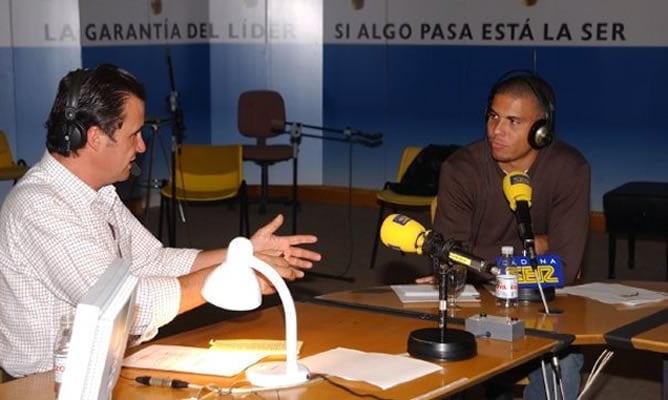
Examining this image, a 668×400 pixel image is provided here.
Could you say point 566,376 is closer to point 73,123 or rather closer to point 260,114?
point 73,123

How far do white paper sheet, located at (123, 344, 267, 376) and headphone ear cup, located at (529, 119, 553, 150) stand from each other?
1558 millimetres

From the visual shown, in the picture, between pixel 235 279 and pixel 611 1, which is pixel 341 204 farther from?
pixel 235 279

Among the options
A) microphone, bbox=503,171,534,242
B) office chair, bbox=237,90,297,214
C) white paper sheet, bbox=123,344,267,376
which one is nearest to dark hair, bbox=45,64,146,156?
white paper sheet, bbox=123,344,267,376

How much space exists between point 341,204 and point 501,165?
633 cm

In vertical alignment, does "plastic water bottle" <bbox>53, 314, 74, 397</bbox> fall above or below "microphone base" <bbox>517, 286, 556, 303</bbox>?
above

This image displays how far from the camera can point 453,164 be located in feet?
14.0

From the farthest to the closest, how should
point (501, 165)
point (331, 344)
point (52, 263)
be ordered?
point (501, 165), point (331, 344), point (52, 263)

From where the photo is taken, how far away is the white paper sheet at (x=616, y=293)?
3.72 m

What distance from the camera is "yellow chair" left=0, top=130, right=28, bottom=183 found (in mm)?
8445

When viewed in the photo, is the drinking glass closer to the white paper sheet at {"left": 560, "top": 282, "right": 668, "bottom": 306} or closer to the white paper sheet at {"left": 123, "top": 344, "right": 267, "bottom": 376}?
the white paper sheet at {"left": 560, "top": 282, "right": 668, "bottom": 306}

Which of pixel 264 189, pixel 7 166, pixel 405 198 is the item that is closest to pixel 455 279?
pixel 405 198

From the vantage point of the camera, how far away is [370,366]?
2.88m

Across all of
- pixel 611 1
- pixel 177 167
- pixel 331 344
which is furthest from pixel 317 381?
pixel 611 1

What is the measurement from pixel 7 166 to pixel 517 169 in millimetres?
5439
